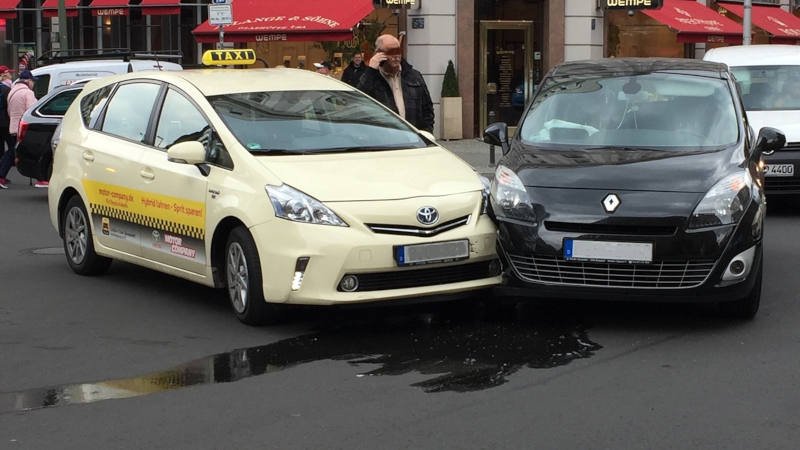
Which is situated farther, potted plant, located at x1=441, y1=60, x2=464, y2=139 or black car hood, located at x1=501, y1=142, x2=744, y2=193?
potted plant, located at x1=441, y1=60, x2=464, y2=139

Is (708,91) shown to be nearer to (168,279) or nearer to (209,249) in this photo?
(209,249)

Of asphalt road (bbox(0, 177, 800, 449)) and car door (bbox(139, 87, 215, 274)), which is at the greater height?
car door (bbox(139, 87, 215, 274))

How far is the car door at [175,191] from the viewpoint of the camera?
8.87 m

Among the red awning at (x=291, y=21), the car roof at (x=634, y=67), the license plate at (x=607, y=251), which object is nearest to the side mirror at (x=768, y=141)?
the car roof at (x=634, y=67)

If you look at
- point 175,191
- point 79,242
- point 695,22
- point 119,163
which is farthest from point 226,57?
point 695,22

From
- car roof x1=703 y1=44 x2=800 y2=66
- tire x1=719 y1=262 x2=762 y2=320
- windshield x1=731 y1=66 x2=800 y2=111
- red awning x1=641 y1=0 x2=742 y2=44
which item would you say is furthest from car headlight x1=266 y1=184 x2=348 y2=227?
red awning x1=641 y1=0 x2=742 y2=44

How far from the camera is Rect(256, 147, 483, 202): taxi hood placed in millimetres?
8148

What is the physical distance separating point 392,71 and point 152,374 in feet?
20.8

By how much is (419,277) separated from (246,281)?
1.09 metres

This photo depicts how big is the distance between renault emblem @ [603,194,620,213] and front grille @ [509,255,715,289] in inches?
13.0

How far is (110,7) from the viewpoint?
112ft

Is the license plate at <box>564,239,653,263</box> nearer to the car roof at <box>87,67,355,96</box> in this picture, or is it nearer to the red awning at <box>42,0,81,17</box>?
the car roof at <box>87,67,355,96</box>

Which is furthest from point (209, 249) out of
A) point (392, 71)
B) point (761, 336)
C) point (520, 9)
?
point (520, 9)

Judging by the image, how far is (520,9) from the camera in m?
31.0
